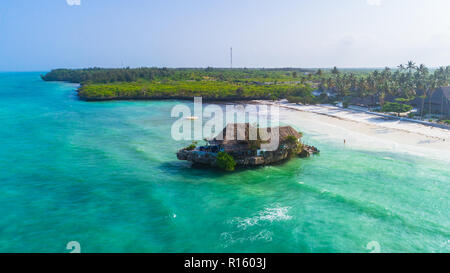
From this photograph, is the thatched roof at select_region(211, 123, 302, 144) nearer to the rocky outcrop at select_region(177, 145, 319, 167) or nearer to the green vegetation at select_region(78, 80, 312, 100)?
the rocky outcrop at select_region(177, 145, 319, 167)

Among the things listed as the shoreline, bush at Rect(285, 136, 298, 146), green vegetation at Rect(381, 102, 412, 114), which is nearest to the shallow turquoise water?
bush at Rect(285, 136, 298, 146)

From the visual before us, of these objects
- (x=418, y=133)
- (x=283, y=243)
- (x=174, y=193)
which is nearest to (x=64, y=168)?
(x=174, y=193)

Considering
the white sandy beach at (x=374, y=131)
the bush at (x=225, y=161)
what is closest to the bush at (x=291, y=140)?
the bush at (x=225, y=161)

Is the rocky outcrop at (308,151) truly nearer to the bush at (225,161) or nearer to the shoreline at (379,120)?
the bush at (225,161)

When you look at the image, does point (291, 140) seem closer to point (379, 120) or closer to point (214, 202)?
point (214, 202)

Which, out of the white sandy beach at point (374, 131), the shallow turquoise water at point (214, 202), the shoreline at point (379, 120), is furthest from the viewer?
the shoreline at point (379, 120)

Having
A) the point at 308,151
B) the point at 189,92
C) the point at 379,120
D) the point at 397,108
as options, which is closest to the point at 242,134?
the point at 308,151

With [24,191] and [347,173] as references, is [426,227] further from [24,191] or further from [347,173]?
[24,191]
